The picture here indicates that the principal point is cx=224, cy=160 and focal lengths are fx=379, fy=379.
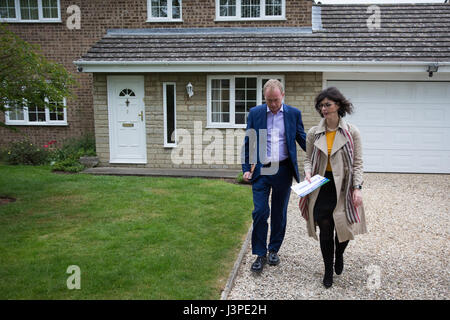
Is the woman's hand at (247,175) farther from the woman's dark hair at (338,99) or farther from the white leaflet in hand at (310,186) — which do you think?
the woman's dark hair at (338,99)

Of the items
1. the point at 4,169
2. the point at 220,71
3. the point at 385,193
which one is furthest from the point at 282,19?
the point at 4,169

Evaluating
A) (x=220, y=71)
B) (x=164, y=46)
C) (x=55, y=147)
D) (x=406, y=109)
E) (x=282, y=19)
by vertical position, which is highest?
(x=282, y=19)

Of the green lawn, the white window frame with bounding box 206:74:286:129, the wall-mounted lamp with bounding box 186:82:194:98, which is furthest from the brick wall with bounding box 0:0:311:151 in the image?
the green lawn

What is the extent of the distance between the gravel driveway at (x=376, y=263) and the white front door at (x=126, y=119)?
5.85 meters

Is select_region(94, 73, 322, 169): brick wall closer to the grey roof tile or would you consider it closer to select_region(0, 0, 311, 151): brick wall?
the grey roof tile

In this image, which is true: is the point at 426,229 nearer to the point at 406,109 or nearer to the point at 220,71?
the point at 406,109

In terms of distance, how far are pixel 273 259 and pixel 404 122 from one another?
8257 mm

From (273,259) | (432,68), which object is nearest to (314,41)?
(432,68)

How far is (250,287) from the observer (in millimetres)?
4141

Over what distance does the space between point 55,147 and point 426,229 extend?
38.1 feet

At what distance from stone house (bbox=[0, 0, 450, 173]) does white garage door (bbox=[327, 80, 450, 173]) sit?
0.10 ft

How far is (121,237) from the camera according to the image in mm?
5434

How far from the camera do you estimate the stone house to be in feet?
35.7

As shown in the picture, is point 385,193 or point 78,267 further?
point 385,193
